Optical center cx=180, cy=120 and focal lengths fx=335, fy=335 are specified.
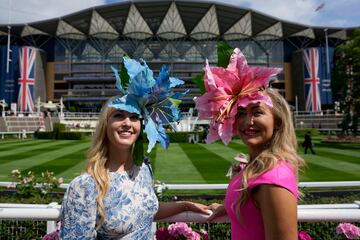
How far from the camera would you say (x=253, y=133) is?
6.85 ft

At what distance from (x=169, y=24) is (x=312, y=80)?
125ft

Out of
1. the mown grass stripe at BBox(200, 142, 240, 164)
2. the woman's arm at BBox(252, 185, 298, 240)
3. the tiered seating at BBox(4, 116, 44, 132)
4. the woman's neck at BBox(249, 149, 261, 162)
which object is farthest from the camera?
the tiered seating at BBox(4, 116, 44, 132)

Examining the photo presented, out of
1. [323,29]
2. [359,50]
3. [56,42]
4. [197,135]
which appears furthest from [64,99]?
[359,50]

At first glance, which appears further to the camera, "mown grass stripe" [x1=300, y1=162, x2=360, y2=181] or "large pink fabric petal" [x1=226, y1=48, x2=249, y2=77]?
"mown grass stripe" [x1=300, y1=162, x2=360, y2=181]

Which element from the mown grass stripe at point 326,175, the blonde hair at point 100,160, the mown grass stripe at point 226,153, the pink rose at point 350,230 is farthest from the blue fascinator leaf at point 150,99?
the mown grass stripe at point 226,153

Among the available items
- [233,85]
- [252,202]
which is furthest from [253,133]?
[252,202]

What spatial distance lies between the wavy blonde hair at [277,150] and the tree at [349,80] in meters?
29.6

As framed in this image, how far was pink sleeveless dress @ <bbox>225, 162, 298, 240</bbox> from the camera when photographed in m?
1.75

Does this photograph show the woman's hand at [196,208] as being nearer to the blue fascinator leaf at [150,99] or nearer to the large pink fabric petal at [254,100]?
the blue fascinator leaf at [150,99]

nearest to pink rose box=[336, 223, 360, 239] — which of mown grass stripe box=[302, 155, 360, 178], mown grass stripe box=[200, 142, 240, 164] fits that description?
mown grass stripe box=[302, 155, 360, 178]

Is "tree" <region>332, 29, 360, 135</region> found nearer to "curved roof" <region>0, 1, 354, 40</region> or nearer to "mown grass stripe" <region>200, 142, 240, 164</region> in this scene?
"mown grass stripe" <region>200, 142, 240, 164</region>

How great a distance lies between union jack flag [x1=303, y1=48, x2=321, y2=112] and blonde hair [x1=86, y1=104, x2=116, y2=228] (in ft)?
277

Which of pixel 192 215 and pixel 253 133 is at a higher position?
pixel 253 133

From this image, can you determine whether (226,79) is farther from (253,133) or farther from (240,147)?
(240,147)
